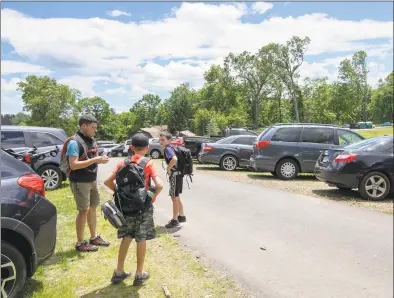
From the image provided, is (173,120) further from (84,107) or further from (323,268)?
(323,268)

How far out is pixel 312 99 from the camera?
4254 mm

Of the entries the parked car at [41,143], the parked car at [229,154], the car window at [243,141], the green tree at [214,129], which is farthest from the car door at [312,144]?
the green tree at [214,129]

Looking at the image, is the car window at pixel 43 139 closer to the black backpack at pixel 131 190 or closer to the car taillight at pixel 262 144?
the car taillight at pixel 262 144

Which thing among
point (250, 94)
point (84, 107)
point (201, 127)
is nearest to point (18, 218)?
point (250, 94)

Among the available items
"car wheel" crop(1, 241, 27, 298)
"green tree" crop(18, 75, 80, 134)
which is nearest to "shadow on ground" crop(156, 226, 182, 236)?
Result: "car wheel" crop(1, 241, 27, 298)

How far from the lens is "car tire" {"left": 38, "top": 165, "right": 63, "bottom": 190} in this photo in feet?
32.8

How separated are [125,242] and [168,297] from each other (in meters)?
0.74

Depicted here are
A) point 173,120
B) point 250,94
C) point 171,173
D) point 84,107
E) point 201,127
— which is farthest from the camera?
point 84,107

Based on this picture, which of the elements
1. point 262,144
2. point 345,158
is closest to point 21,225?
point 345,158

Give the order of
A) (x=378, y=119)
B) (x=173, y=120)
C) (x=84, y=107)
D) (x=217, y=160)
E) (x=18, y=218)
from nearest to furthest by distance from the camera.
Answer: (x=378, y=119)
(x=18, y=218)
(x=217, y=160)
(x=173, y=120)
(x=84, y=107)

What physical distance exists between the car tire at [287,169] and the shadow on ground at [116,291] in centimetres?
780

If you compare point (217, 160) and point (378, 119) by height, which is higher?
point (378, 119)

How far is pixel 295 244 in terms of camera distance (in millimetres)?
4262

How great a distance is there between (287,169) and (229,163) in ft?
13.0
